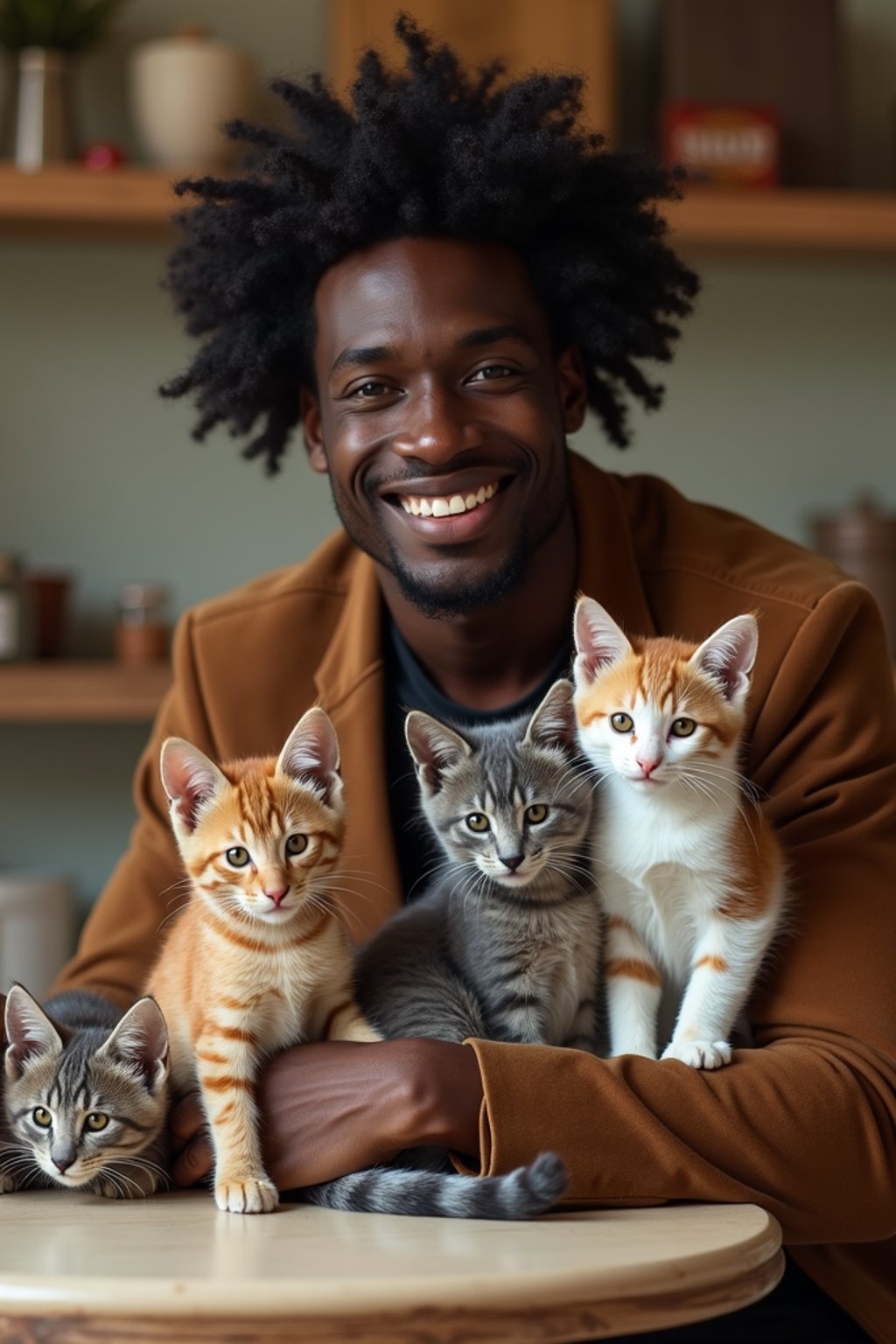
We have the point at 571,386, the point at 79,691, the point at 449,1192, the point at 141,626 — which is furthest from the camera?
the point at 141,626

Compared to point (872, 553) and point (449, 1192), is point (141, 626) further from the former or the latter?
point (449, 1192)

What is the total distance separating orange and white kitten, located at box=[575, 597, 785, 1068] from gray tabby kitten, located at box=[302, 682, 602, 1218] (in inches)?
1.2

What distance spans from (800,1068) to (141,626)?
1833 millimetres

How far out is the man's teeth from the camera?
68.7 inches

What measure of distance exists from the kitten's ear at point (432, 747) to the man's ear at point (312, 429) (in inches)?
25.5

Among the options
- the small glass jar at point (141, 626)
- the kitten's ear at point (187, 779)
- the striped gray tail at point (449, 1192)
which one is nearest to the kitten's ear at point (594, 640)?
the kitten's ear at point (187, 779)

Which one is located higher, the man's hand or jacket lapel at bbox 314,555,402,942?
jacket lapel at bbox 314,555,402,942

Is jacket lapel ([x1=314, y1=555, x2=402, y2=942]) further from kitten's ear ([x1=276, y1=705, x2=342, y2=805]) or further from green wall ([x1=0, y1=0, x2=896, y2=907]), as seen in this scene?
green wall ([x1=0, y1=0, x2=896, y2=907])

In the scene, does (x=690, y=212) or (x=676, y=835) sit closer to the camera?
(x=676, y=835)

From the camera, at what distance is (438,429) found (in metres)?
1.69

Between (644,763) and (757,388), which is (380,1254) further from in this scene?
(757,388)

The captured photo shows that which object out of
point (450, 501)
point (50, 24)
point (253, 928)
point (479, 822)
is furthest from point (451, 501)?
point (50, 24)

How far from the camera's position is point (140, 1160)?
1373 mm

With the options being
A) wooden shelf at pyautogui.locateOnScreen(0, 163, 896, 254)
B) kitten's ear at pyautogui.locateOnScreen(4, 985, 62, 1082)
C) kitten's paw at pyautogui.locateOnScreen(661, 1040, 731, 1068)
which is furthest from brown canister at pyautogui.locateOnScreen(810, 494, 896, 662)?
kitten's ear at pyautogui.locateOnScreen(4, 985, 62, 1082)
